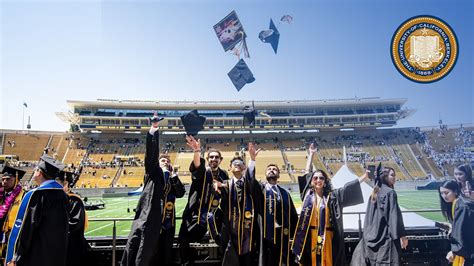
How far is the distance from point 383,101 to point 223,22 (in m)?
51.3

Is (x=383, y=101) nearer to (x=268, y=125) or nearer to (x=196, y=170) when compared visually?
(x=268, y=125)

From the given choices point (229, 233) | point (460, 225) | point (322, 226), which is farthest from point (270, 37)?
point (460, 225)

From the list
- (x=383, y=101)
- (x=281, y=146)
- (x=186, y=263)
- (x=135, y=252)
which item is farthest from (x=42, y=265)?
(x=383, y=101)

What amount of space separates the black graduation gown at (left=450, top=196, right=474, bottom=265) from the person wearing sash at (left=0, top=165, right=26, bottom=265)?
19.1 feet

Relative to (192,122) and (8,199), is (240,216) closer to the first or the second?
(192,122)

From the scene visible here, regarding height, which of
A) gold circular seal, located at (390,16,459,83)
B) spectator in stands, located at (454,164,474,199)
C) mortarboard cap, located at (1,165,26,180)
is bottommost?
spectator in stands, located at (454,164,474,199)

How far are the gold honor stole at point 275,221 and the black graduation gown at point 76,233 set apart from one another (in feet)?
7.90

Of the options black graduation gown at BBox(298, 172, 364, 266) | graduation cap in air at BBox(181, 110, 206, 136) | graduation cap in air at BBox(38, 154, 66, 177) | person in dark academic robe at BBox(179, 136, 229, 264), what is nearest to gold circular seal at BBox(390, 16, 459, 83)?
black graduation gown at BBox(298, 172, 364, 266)

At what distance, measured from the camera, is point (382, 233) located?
4.17m

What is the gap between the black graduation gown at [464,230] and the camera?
12.6 feet

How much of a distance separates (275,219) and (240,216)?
46 cm

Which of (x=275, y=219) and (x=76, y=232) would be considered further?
(x=76, y=232)

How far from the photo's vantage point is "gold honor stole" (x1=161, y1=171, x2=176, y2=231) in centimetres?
433

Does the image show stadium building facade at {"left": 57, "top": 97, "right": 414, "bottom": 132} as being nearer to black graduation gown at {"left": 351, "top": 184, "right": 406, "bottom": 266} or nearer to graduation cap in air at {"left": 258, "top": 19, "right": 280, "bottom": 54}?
graduation cap in air at {"left": 258, "top": 19, "right": 280, "bottom": 54}
